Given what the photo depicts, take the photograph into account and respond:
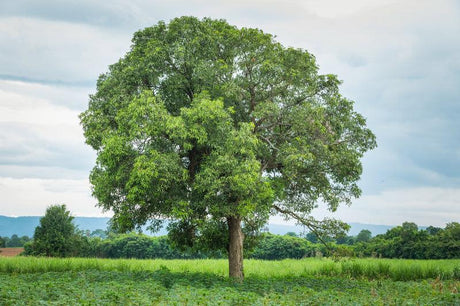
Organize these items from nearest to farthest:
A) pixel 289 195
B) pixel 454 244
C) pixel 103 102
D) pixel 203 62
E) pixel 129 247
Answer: pixel 203 62 < pixel 103 102 < pixel 289 195 < pixel 454 244 < pixel 129 247

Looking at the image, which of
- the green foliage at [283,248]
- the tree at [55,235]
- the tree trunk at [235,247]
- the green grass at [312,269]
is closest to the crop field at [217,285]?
the green grass at [312,269]

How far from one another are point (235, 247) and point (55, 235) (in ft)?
87.7

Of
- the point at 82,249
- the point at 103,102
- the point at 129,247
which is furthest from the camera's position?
the point at 129,247

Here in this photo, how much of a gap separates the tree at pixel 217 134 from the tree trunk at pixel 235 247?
59 millimetres

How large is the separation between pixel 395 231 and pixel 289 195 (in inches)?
1083

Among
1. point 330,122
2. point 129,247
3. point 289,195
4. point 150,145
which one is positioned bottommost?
point 129,247

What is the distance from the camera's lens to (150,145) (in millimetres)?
19047

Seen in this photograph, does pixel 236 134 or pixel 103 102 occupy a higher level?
pixel 103 102

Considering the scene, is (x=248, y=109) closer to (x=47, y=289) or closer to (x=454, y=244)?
(x=47, y=289)

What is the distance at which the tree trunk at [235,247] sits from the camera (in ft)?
71.7

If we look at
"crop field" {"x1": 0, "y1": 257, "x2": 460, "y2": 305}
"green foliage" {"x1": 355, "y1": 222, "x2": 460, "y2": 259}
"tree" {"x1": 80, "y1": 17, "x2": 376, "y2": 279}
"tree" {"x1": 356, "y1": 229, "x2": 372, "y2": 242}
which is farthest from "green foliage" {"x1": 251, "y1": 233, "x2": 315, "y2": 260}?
"tree" {"x1": 80, "y1": 17, "x2": 376, "y2": 279}

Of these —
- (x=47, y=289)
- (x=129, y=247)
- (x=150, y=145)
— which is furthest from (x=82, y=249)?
(x=47, y=289)

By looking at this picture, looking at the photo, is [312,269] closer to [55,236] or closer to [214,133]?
[214,133]

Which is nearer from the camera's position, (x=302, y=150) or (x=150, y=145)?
(x=150, y=145)
